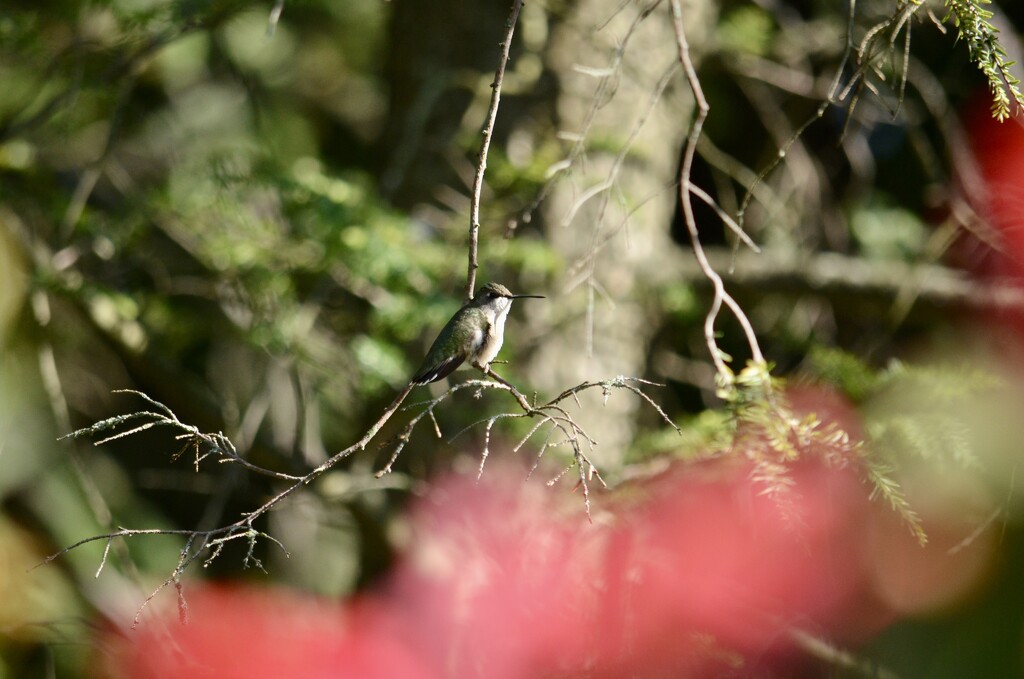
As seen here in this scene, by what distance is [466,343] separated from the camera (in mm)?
1932

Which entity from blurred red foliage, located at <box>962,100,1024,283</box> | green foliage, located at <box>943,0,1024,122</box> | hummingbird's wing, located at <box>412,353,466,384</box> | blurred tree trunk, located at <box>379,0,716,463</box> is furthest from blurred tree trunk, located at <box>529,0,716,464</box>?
green foliage, located at <box>943,0,1024,122</box>

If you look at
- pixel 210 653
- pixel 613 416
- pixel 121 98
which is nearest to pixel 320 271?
pixel 121 98

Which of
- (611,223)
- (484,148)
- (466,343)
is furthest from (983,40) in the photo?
(611,223)

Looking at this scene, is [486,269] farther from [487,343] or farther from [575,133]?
[487,343]

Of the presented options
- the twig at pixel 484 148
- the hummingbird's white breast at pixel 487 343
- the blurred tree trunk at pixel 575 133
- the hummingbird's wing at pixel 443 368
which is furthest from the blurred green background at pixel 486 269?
the twig at pixel 484 148

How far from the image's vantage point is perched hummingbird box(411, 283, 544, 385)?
1.90 meters

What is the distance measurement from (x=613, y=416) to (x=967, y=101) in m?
2.22

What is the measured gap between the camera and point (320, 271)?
288 cm

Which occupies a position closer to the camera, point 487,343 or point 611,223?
point 487,343

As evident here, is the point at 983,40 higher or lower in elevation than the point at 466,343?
higher

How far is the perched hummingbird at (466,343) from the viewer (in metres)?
1.90

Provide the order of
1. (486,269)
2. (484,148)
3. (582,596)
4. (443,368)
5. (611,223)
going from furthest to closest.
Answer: (611,223) → (486,269) → (582,596) → (443,368) → (484,148)

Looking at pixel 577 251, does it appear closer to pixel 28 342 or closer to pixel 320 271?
pixel 320 271

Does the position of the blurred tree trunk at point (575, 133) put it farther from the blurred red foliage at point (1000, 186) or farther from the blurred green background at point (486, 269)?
the blurred red foliage at point (1000, 186)
